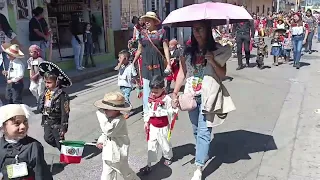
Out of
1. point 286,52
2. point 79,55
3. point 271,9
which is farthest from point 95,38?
point 271,9

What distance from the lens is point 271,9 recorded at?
171 ft

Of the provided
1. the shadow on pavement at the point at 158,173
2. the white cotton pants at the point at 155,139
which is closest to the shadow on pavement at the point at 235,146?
the shadow on pavement at the point at 158,173

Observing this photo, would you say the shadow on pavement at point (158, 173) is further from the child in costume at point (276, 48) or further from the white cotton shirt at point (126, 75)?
the child in costume at point (276, 48)

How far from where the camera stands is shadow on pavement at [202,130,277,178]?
16.0 feet

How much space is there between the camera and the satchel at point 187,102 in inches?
170

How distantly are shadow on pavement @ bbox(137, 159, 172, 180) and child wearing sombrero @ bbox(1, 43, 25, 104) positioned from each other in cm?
327

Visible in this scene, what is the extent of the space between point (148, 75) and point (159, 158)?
143 centimetres

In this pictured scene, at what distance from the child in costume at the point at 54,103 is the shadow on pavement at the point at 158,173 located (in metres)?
1.14

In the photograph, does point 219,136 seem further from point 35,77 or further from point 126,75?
point 35,77

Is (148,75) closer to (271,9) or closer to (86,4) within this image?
(86,4)

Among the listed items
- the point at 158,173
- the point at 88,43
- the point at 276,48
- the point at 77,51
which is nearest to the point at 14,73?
the point at 158,173

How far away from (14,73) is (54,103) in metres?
2.48

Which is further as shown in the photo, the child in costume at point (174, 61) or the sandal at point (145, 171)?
the child in costume at point (174, 61)

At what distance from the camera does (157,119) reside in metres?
4.48
